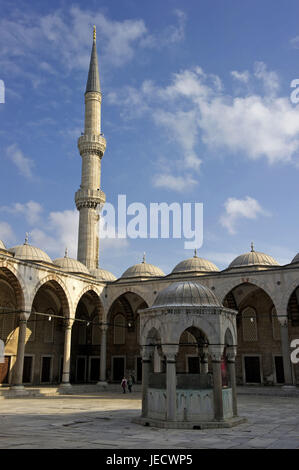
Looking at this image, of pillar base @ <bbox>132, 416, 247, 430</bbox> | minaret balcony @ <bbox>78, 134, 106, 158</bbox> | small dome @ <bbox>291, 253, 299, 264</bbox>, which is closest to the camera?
pillar base @ <bbox>132, 416, 247, 430</bbox>

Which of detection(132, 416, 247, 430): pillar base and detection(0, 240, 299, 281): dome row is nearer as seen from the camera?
detection(132, 416, 247, 430): pillar base

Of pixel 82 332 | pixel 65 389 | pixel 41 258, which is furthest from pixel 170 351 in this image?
pixel 82 332

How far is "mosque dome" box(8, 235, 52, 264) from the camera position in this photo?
2634cm

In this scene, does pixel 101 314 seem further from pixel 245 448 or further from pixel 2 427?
pixel 245 448

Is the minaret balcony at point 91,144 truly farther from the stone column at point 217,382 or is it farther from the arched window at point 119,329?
the stone column at point 217,382

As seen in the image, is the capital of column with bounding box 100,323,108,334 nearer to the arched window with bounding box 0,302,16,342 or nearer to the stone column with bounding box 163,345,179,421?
the arched window with bounding box 0,302,16,342

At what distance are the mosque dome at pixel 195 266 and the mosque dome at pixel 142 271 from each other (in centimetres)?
166

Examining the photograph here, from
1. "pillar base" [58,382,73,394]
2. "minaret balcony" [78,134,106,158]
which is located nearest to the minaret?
"minaret balcony" [78,134,106,158]

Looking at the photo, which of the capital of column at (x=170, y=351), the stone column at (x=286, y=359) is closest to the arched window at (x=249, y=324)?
the stone column at (x=286, y=359)

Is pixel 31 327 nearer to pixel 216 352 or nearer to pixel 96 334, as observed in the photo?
pixel 96 334

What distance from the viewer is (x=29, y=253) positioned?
26578mm

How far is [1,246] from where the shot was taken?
2388 cm

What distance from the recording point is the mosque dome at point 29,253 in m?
26.3
